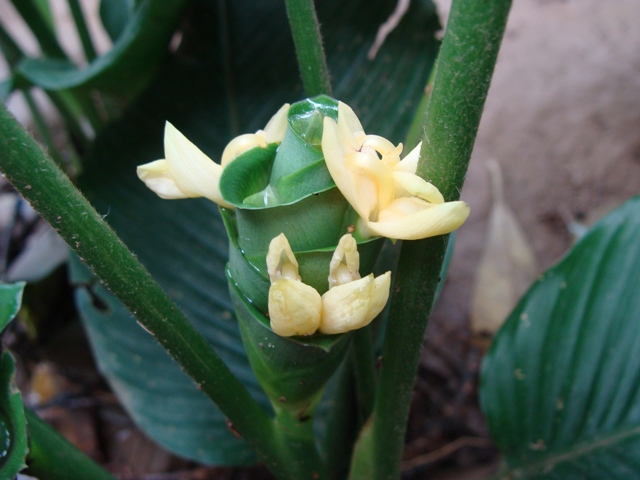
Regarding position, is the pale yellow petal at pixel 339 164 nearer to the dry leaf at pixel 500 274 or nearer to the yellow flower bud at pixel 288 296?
the yellow flower bud at pixel 288 296

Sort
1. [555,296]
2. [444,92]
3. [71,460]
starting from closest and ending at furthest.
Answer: [444,92] < [71,460] < [555,296]

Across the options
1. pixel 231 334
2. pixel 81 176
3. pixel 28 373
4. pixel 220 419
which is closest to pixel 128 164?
pixel 81 176

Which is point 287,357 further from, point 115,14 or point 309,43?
point 115,14

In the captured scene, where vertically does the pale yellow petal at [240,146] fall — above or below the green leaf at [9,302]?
above

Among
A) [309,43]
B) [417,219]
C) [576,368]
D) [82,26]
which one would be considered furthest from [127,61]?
[576,368]

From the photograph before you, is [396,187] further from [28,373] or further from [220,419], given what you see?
[28,373]

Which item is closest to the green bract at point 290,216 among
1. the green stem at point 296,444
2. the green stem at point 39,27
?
the green stem at point 296,444

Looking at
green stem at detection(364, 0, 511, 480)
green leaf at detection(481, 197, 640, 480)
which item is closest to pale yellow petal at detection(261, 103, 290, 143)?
green stem at detection(364, 0, 511, 480)
